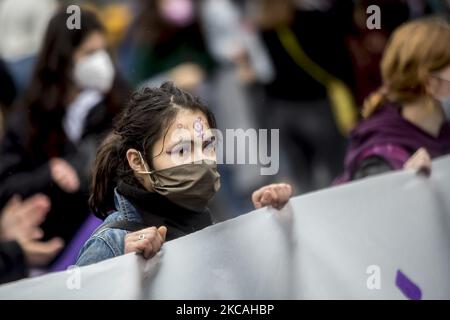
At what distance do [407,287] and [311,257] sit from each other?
1.35 feet

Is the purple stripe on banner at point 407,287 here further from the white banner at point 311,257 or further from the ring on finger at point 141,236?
the ring on finger at point 141,236

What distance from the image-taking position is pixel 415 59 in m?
5.43

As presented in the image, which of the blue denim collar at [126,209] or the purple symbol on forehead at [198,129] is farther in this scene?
the purple symbol on forehead at [198,129]

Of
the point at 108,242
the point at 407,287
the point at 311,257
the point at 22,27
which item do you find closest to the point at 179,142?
the point at 108,242

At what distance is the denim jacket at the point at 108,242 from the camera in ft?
13.7

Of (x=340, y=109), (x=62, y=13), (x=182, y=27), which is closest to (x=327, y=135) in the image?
(x=340, y=109)

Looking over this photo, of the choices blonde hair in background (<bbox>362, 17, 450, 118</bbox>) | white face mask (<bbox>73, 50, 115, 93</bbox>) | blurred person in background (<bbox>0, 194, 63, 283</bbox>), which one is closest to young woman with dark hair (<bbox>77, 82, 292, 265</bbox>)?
blurred person in background (<bbox>0, 194, 63, 283</bbox>)

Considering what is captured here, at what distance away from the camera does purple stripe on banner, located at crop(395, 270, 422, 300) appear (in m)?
4.80

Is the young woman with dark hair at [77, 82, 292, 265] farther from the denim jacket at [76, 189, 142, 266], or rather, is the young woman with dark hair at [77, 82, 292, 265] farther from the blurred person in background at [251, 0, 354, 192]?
the blurred person in background at [251, 0, 354, 192]

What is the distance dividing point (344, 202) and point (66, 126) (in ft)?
3.91

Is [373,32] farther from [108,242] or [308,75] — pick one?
[108,242]

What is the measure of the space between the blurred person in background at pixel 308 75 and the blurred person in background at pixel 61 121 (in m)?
1.15

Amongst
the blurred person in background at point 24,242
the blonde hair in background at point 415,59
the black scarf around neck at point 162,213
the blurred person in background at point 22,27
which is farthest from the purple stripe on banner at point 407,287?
the blurred person in background at point 22,27

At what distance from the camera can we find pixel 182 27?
22.2 ft
